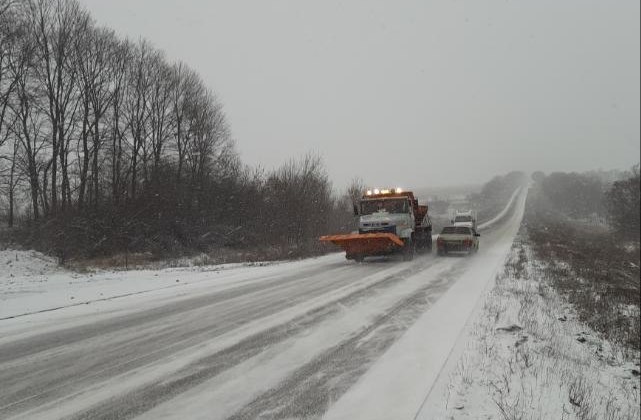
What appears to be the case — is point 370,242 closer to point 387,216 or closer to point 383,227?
point 383,227

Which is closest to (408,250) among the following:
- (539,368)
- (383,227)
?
(383,227)

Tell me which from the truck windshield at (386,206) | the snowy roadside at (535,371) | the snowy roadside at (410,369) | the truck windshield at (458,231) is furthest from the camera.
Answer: the truck windshield at (458,231)

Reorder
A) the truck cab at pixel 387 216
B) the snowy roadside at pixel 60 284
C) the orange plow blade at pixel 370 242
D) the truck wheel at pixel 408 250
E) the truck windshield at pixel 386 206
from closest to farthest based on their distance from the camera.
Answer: the snowy roadside at pixel 60 284 < the orange plow blade at pixel 370 242 < the truck cab at pixel 387 216 < the truck wheel at pixel 408 250 < the truck windshield at pixel 386 206

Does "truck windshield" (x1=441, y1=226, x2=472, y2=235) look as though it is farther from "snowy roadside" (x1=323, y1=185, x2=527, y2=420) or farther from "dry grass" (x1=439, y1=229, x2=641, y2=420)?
"snowy roadside" (x1=323, y1=185, x2=527, y2=420)

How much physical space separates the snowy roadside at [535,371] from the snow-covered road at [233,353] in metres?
0.34

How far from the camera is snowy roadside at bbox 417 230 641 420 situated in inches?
167

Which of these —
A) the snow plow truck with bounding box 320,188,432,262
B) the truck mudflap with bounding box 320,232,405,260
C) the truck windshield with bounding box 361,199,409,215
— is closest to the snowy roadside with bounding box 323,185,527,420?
the truck mudflap with bounding box 320,232,405,260

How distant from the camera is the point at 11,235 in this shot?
71.0ft

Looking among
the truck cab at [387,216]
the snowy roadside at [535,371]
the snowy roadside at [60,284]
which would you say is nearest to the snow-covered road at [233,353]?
the snowy roadside at [60,284]

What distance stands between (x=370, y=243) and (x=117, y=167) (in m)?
23.8

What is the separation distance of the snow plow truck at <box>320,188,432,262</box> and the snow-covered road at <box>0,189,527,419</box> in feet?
18.2

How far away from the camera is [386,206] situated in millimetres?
17594

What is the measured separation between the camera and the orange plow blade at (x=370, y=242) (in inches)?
613

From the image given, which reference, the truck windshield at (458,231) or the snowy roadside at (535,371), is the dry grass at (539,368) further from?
the truck windshield at (458,231)
